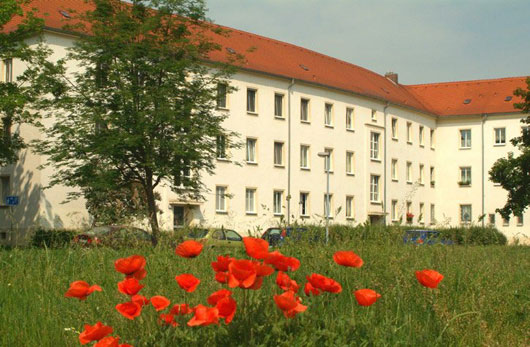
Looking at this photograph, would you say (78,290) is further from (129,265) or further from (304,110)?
(304,110)

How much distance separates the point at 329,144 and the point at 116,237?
49.3 m

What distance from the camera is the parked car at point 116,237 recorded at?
30.0 ft

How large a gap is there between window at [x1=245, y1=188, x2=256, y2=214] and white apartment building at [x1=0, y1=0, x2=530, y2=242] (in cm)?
7

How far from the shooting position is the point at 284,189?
5366cm

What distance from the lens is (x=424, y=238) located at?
944 cm

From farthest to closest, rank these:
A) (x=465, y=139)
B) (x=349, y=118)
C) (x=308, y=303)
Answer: (x=465, y=139)
(x=349, y=118)
(x=308, y=303)

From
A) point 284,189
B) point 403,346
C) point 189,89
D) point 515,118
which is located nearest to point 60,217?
point 189,89

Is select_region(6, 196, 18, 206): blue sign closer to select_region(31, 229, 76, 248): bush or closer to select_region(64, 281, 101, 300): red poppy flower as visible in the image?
select_region(31, 229, 76, 248): bush

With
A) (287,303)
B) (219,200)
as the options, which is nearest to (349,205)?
(219,200)

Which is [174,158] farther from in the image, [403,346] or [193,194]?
[403,346]

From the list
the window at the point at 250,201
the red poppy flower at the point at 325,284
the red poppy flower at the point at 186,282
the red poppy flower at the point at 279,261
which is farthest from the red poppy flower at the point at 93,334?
the window at the point at 250,201

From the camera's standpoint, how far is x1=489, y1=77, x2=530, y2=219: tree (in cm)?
4884

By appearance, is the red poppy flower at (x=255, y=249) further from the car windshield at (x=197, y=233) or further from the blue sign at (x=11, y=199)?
the blue sign at (x=11, y=199)

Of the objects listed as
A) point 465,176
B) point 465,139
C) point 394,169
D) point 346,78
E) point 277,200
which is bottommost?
point 277,200
